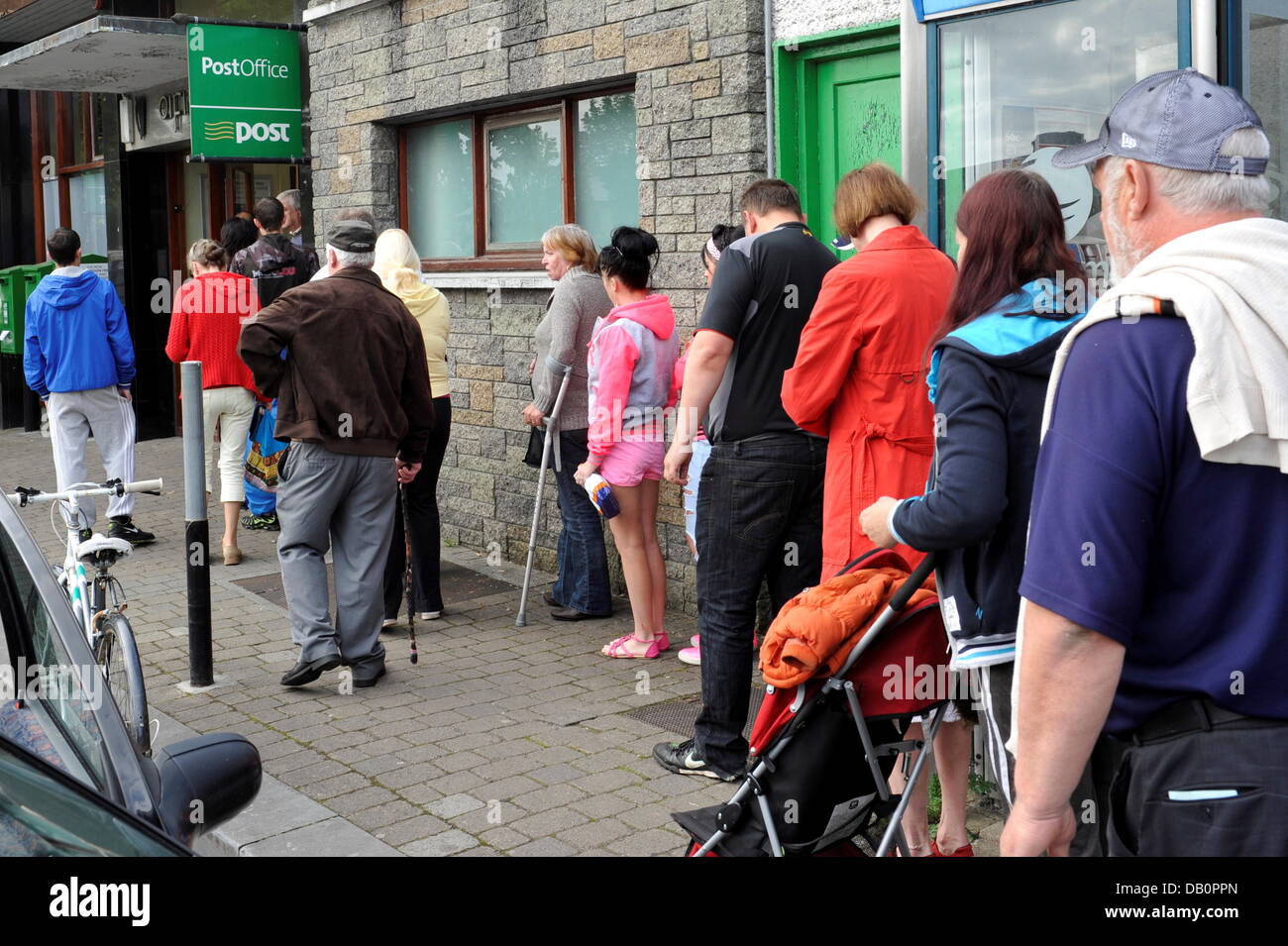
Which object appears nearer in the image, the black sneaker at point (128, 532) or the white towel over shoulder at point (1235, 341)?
the white towel over shoulder at point (1235, 341)

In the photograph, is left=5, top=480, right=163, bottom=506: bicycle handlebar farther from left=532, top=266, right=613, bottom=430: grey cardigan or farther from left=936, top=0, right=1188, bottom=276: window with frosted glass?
left=936, top=0, right=1188, bottom=276: window with frosted glass

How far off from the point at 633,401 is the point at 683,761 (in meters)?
1.96

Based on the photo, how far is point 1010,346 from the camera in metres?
3.29

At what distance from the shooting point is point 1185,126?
2242 millimetres

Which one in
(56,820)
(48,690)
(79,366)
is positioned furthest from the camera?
(79,366)

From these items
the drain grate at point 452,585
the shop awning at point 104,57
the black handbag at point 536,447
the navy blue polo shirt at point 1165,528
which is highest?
the shop awning at point 104,57

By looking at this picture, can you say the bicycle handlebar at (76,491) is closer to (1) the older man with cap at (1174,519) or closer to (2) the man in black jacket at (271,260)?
(1) the older man with cap at (1174,519)

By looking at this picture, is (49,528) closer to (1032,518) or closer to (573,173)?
(573,173)

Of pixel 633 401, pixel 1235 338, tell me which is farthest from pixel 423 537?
pixel 1235 338

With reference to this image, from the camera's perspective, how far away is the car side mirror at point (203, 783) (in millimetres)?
2510

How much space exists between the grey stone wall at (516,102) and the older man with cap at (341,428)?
5.63 feet

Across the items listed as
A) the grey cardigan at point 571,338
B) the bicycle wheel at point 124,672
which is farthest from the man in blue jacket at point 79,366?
the bicycle wheel at point 124,672

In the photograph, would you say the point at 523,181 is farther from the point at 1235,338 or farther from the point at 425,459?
the point at 1235,338

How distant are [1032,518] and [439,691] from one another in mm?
4459
